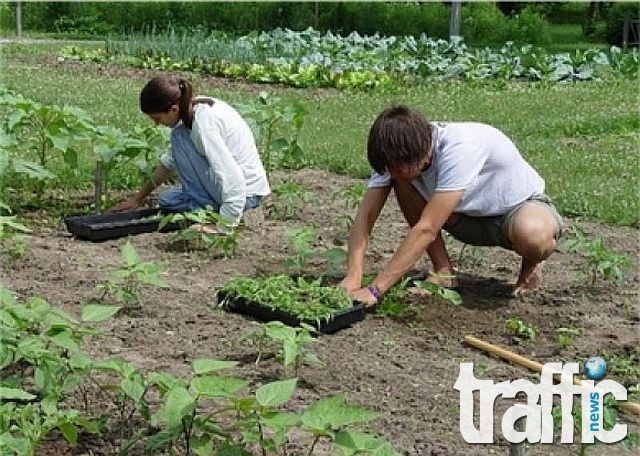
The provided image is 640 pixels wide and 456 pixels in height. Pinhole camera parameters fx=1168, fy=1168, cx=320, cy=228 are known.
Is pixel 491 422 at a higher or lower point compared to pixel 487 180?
lower

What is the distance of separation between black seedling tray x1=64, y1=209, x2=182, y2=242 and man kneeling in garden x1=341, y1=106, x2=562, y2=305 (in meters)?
1.26

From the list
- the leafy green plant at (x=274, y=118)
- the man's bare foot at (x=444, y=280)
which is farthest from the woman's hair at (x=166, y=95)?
the man's bare foot at (x=444, y=280)

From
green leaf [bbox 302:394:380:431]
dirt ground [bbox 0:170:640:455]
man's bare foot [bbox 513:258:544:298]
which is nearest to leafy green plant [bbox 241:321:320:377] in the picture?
dirt ground [bbox 0:170:640:455]

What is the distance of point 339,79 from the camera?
12070 millimetres

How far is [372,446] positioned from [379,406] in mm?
770

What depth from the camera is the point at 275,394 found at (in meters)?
2.64

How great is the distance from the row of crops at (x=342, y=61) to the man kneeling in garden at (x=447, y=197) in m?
7.53

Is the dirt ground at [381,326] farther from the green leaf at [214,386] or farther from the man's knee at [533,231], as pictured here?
the green leaf at [214,386]

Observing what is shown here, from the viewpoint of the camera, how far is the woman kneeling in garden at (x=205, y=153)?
5.23 meters

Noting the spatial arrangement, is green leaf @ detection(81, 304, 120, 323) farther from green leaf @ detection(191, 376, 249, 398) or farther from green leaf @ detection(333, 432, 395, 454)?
green leaf @ detection(333, 432, 395, 454)

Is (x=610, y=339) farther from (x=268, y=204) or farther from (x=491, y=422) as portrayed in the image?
(x=268, y=204)

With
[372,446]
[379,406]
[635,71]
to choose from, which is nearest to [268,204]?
[379,406]

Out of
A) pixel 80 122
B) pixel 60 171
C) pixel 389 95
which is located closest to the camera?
pixel 80 122

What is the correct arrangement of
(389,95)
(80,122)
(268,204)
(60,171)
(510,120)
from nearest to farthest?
(80,122), (268,204), (60,171), (510,120), (389,95)
